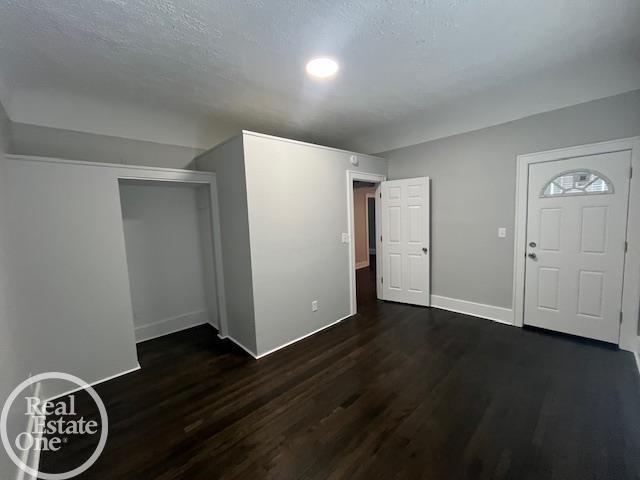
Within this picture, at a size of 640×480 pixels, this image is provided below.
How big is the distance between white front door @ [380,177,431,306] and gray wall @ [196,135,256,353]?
2.40m

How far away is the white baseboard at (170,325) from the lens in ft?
10.9

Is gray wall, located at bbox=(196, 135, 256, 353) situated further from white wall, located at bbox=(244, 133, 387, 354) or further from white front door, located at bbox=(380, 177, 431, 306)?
white front door, located at bbox=(380, 177, 431, 306)

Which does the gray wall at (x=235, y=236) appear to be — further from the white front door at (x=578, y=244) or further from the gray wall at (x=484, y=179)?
the white front door at (x=578, y=244)

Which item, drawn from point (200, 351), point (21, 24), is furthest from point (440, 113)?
point (200, 351)

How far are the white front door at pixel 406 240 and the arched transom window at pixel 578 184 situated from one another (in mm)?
1373

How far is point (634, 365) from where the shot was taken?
95.0 inches

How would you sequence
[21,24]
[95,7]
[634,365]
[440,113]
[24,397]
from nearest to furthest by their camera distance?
[95,7] → [21,24] → [24,397] → [634,365] → [440,113]

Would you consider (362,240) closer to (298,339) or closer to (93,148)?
(298,339)

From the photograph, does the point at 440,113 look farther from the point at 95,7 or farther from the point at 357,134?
the point at 95,7

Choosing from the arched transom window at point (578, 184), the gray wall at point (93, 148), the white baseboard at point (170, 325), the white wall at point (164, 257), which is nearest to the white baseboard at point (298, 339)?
the white wall at point (164, 257)

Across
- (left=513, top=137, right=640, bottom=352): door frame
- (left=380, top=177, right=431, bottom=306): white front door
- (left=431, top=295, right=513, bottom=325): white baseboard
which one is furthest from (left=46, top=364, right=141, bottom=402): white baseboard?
(left=513, top=137, right=640, bottom=352): door frame

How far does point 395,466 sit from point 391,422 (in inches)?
13.4

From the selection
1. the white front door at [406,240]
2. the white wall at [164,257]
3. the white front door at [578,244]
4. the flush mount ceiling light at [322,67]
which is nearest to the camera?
the flush mount ceiling light at [322,67]

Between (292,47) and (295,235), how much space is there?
178cm
